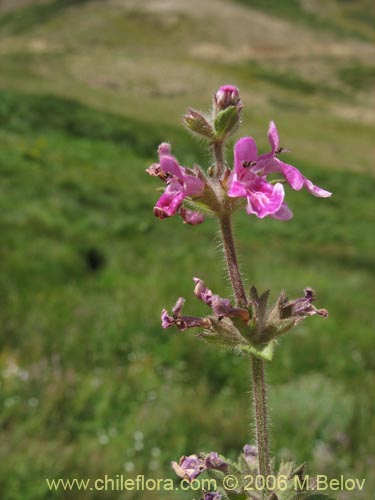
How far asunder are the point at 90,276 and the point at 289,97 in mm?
47639

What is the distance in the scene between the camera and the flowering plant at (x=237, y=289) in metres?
1.35

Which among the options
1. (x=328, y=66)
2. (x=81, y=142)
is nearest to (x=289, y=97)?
(x=328, y=66)

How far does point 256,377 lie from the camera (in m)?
1.36

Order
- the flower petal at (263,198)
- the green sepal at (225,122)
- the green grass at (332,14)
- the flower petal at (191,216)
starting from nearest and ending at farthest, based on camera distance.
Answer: the flower petal at (263,198), the green sepal at (225,122), the flower petal at (191,216), the green grass at (332,14)

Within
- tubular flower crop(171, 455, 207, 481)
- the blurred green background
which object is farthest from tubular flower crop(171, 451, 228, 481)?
the blurred green background

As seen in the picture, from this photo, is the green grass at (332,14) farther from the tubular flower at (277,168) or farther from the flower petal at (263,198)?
the flower petal at (263,198)

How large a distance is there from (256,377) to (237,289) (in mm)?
223

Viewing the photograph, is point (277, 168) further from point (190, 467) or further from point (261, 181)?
point (190, 467)

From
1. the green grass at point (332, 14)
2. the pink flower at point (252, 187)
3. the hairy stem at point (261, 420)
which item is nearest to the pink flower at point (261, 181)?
the pink flower at point (252, 187)

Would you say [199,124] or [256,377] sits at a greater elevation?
[199,124]

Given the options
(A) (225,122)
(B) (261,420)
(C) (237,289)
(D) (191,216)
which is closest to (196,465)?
(B) (261,420)

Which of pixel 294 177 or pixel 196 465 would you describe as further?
pixel 196 465

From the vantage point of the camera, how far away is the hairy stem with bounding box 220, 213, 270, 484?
52.1 inches

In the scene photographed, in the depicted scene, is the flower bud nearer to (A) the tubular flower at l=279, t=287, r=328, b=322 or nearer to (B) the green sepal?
(B) the green sepal
